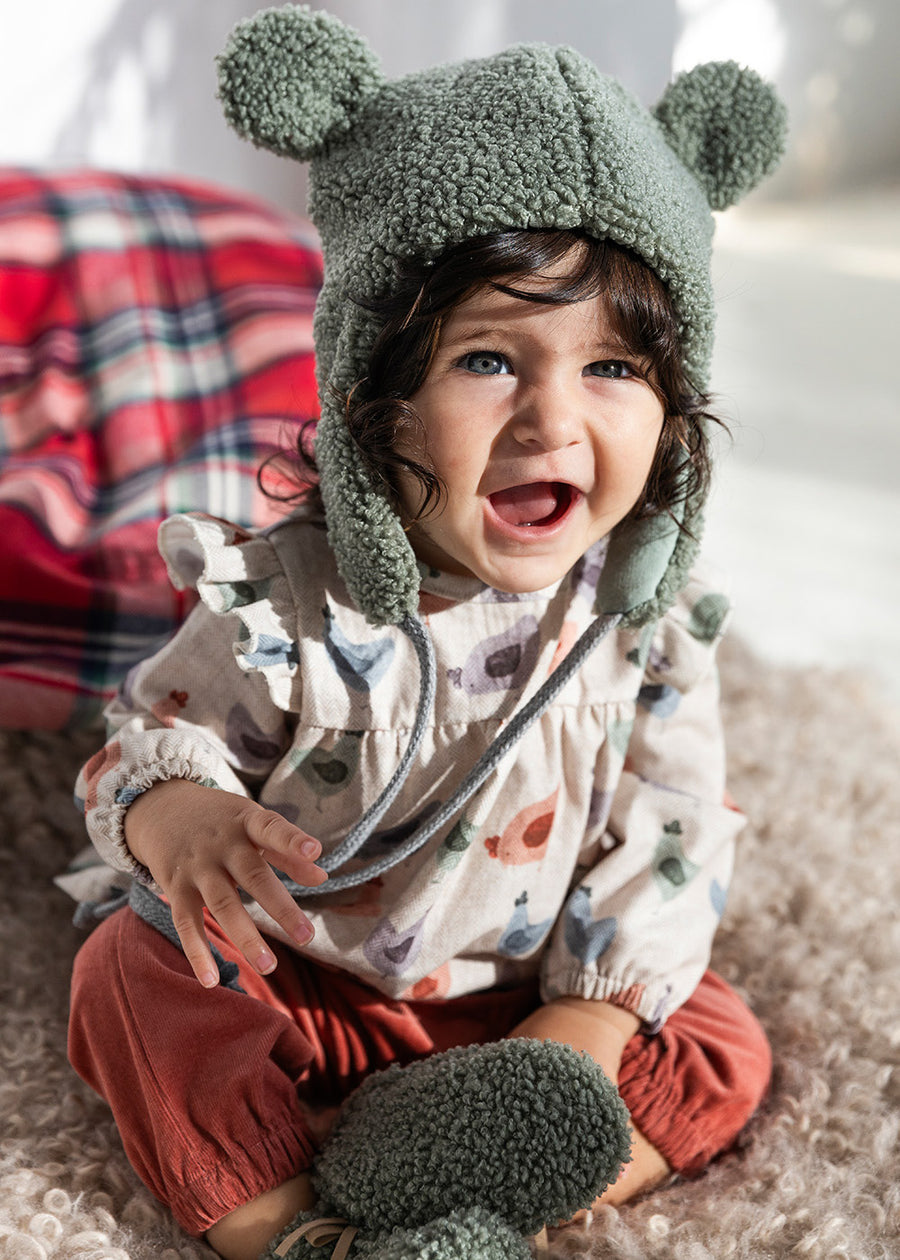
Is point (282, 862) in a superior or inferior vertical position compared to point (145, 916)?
superior

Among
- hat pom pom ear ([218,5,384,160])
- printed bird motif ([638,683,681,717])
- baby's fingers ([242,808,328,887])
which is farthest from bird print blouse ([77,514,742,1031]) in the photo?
hat pom pom ear ([218,5,384,160])

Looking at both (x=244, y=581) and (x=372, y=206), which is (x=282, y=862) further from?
(x=372, y=206)

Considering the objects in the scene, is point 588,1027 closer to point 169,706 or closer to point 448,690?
point 448,690

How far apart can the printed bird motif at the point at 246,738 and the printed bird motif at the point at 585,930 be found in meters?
0.26

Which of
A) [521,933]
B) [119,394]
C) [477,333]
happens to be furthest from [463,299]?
[119,394]

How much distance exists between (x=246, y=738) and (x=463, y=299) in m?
0.34

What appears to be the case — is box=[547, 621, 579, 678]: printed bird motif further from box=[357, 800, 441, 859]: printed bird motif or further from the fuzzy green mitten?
the fuzzy green mitten

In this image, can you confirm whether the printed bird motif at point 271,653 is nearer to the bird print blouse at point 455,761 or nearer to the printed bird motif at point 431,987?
the bird print blouse at point 455,761

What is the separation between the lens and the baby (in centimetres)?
73

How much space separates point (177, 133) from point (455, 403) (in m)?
2.08

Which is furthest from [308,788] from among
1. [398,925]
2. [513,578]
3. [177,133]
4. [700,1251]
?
[177,133]

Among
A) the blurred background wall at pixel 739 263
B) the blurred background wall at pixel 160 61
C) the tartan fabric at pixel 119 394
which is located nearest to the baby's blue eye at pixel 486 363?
the tartan fabric at pixel 119 394

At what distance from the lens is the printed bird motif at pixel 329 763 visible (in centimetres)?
86

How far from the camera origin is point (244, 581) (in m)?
0.85
